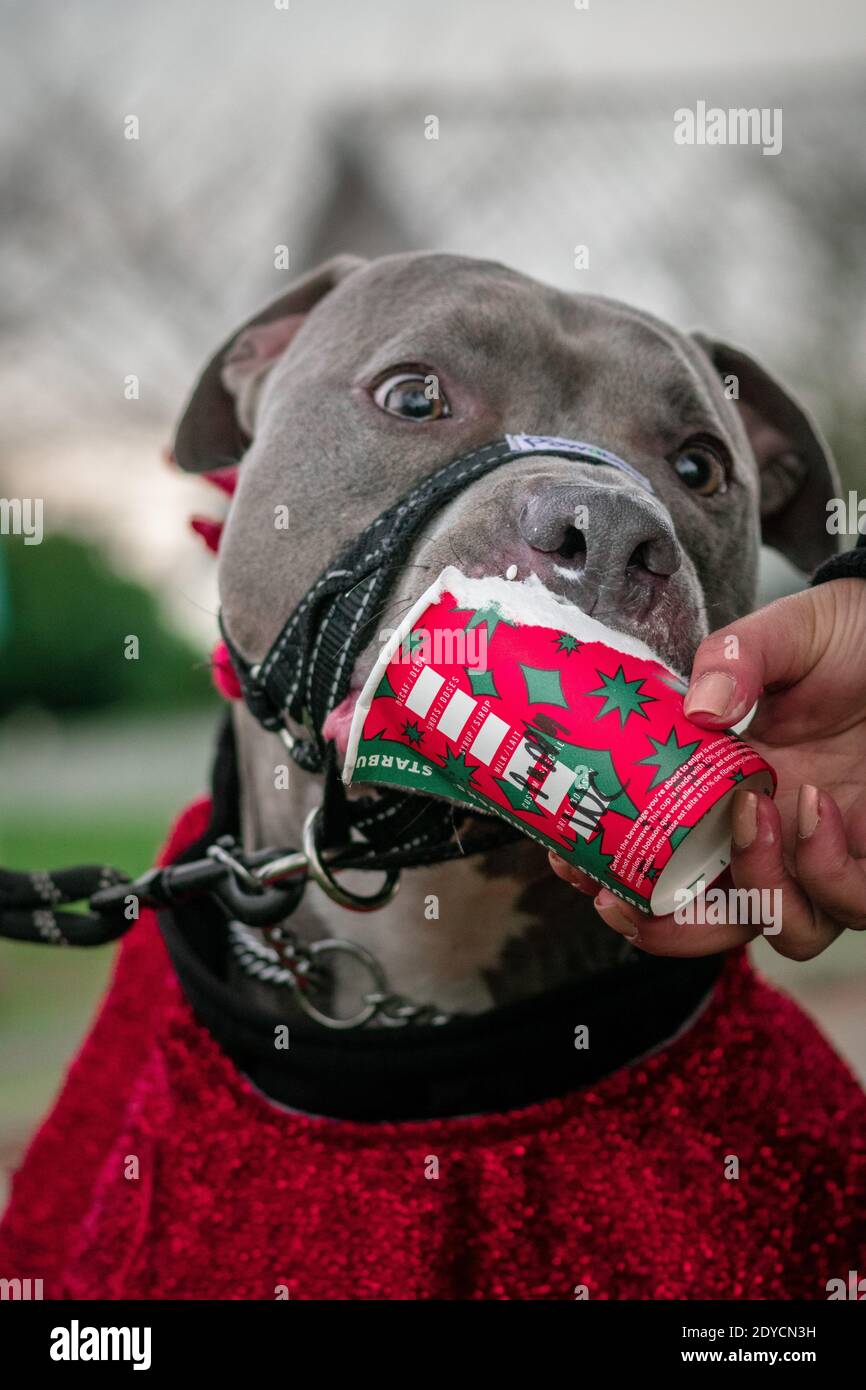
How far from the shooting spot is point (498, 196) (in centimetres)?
632

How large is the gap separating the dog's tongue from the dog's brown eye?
0.70 m

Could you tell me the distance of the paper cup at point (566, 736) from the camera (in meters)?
1.03

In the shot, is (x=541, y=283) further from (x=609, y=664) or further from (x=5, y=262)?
(x=5, y=262)

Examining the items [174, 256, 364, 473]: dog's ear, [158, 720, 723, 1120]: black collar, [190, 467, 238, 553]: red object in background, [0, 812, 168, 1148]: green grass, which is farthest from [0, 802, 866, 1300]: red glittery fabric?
[0, 812, 168, 1148]: green grass

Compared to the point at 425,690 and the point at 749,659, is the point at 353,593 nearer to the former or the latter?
the point at 425,690

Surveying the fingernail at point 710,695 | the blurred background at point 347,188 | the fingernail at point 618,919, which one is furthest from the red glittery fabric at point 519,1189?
the blurred background at point 347,188

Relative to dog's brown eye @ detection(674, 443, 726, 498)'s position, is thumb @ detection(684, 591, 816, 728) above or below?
below

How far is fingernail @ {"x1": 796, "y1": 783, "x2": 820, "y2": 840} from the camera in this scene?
1.22m

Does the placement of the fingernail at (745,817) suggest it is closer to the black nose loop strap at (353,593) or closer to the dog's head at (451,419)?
the dog's head at (451,419)

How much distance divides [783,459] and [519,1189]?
1423mm

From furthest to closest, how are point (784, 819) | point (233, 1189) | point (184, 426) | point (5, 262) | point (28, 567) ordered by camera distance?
point (28, 567) < point (5, 262) < point (184, 426) < point (233, 1189) < point (784, 819)

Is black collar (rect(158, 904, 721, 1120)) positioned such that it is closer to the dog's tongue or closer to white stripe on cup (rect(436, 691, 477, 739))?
the dog's tongue
